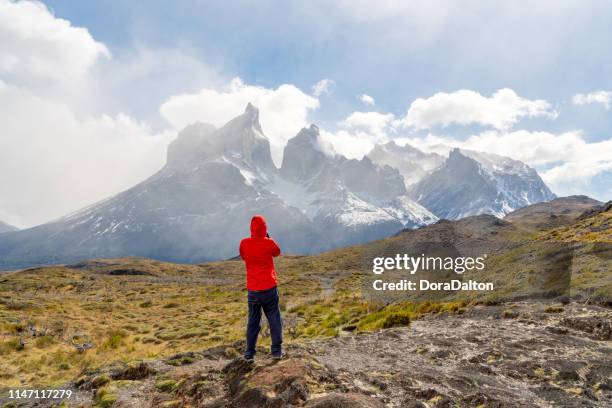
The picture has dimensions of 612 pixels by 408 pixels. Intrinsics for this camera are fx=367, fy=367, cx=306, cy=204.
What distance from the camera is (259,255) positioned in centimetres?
845

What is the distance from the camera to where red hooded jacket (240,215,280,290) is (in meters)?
8.45

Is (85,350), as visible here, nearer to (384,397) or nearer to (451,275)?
(384,397)

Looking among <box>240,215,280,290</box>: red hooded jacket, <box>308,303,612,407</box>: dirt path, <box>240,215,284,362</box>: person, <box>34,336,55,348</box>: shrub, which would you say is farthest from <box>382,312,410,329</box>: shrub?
<box>34,336,55,348</box>: shrub

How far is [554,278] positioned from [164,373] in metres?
17.5

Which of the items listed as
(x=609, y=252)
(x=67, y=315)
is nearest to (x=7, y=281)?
(x=67, y=315)

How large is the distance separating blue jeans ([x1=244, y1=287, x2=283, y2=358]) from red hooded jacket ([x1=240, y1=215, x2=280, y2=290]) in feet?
0.62

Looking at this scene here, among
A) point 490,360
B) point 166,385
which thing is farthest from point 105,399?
point 490,360

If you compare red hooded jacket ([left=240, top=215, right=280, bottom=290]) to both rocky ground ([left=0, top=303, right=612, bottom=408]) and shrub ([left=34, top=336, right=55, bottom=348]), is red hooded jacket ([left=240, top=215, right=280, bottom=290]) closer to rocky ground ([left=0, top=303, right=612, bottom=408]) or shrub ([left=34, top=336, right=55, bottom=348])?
rocky ground ([left=0, top=303, right=612, bottom=408])

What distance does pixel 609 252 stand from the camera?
1866 centimetres

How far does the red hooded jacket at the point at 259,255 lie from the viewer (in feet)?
27.7

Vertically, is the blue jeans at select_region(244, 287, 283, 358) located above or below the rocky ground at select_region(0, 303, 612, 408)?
above

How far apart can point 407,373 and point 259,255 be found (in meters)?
4.26

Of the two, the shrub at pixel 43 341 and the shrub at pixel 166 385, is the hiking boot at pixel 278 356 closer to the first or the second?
the shrub at pixel 166 385

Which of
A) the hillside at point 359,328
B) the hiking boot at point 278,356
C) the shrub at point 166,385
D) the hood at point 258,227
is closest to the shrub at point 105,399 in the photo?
the hillside at point 359,328
